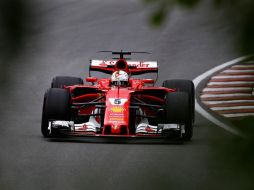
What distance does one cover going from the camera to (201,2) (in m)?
1.31

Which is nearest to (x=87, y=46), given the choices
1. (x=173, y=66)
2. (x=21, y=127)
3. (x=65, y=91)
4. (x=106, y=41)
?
(x=106, y=41)

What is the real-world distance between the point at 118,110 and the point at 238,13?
978cm

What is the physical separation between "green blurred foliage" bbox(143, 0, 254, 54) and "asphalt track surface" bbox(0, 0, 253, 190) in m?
0.01

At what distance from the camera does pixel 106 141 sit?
11.6m

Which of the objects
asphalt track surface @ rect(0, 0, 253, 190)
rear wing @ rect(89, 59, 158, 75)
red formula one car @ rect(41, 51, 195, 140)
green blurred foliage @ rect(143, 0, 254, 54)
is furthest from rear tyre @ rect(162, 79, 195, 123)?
green blurred foliage @ rect(143, 0, 254, 54)

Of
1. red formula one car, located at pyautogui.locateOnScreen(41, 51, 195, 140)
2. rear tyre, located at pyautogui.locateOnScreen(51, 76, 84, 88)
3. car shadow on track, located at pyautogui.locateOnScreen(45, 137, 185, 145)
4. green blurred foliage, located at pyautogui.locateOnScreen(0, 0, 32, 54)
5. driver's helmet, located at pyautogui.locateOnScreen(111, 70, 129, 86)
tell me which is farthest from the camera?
rear tyre, located at pyautogui.locateOnScreen(51, 76, 84, 88)

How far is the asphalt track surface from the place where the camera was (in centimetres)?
133

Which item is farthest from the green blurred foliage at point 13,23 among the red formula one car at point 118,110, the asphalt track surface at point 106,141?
the red formula one car at point 118,110

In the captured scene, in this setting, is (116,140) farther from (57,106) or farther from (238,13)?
(238,13)

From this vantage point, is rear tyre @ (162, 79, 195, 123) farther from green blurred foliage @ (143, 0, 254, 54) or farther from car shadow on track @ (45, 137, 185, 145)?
green blurred foliage @ (143, 0, 254, 54)

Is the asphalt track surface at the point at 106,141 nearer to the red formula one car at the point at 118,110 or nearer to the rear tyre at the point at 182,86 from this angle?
the red formula one car at the point at 118,110

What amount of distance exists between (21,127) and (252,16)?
1172 centimetres

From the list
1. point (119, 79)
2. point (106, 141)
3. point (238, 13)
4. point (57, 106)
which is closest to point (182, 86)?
point (119, 79)

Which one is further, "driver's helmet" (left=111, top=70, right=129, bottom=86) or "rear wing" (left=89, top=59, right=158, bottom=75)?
"rear wing" (left=89, top=59, right=158, bottom=75)
